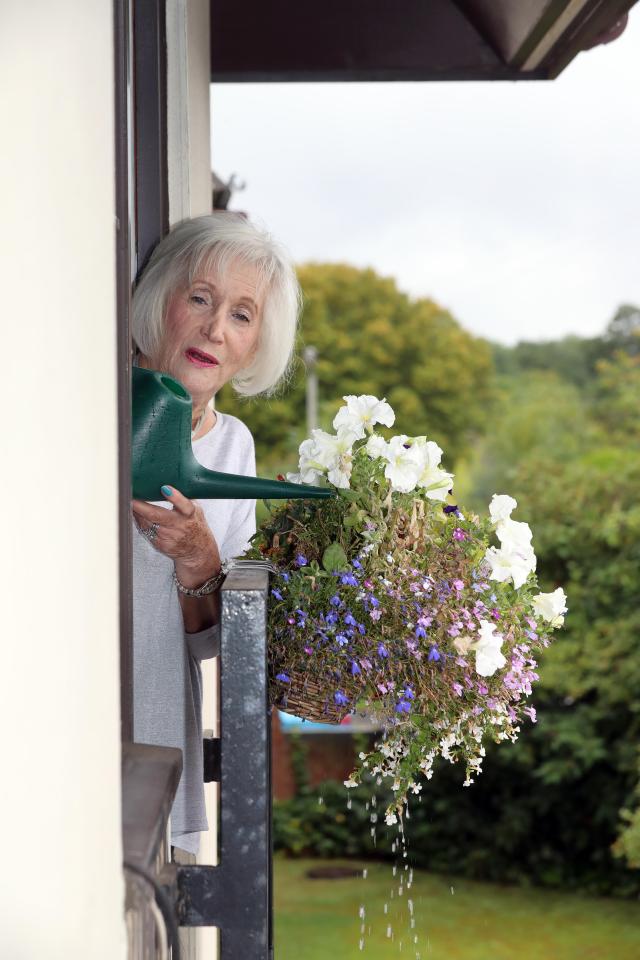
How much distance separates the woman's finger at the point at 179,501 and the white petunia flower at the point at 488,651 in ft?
1.31

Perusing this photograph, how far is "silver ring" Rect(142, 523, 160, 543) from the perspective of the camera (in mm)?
1465

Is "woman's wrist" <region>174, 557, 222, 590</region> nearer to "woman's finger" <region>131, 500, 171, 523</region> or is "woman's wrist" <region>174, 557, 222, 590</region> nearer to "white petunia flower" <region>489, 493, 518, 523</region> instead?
"woman's finger" <region>131, 500, 171, 523</region>

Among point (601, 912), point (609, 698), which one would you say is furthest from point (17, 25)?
point (601, 912)

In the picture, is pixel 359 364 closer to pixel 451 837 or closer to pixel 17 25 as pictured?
pixel 451 837

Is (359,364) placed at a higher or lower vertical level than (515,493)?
higher

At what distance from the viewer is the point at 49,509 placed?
2.58 ft

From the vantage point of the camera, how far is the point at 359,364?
22969 millimetres

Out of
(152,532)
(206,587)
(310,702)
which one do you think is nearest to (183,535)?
(152,532)

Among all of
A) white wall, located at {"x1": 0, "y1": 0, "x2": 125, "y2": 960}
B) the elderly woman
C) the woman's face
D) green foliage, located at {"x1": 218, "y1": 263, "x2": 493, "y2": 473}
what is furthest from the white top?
green foliage, located at {"x1": 218, "y1": 263, "x2": 493, "y2": 473}

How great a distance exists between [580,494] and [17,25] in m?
7.06

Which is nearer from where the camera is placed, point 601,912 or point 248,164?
point 601,912

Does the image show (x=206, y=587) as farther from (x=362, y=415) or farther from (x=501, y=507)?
(x=501, y=507)

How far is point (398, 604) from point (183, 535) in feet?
1.01

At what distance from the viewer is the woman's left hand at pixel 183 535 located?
143 cm
